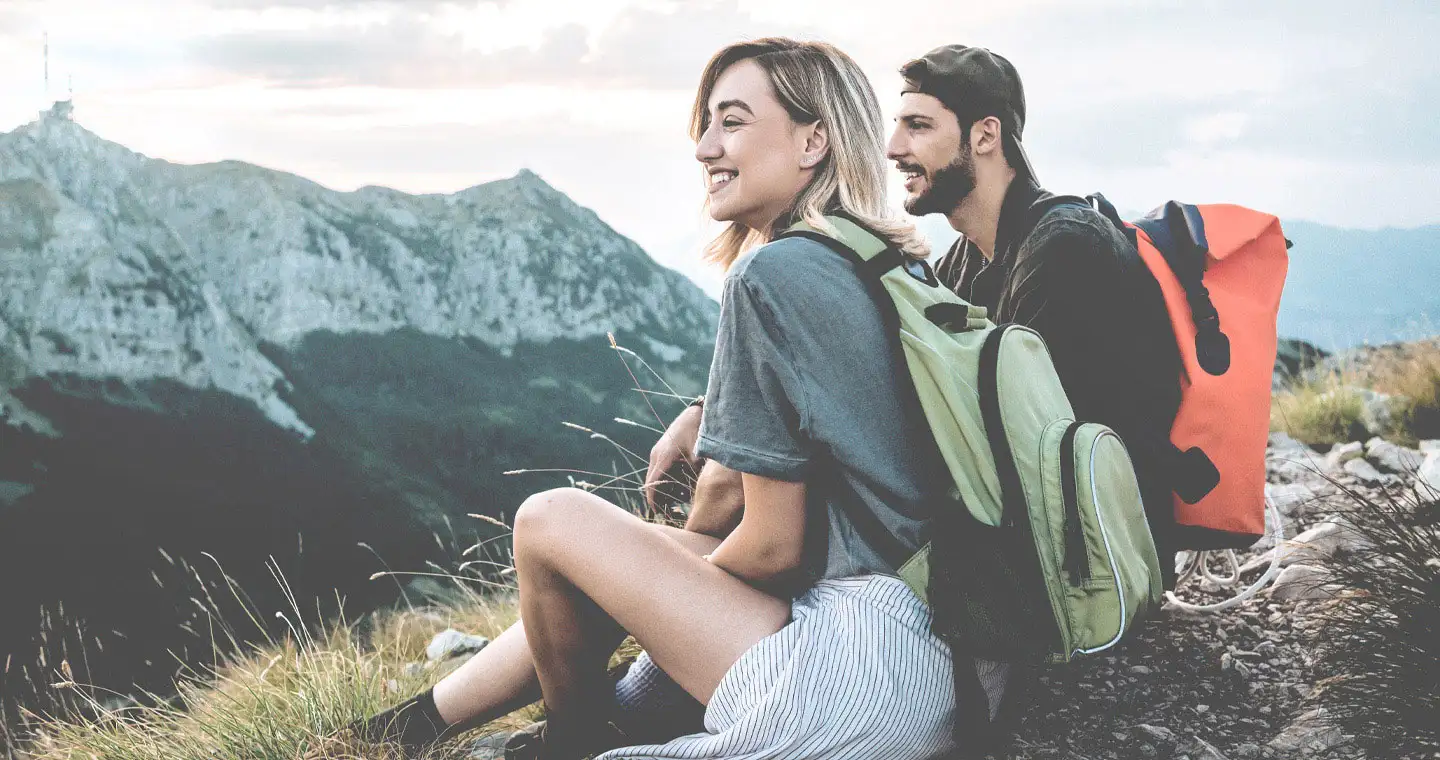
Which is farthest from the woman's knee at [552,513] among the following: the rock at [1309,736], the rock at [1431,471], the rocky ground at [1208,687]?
the rock at [1431,471]

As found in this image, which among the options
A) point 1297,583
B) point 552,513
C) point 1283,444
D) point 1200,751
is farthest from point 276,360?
point 1200,751

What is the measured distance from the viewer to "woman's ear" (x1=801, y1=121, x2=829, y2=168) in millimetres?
2107

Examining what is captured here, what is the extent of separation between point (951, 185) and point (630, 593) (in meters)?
2.08

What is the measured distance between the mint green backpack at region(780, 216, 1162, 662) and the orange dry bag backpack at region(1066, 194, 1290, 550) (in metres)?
0.90

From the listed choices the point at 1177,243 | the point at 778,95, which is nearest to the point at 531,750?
the point at 778,95

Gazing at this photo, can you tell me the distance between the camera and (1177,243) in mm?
2625

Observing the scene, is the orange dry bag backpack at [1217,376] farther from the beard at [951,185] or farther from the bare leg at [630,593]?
the bare leg at [630,593]

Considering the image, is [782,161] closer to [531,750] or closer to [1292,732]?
[531,750]

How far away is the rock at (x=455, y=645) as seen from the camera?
4.41m

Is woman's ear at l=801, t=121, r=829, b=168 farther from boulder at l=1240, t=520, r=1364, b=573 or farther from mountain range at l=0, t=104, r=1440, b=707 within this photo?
mountain range at l=0, t=104, r=1440, b=707

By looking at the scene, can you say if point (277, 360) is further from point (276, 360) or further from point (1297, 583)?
point (1297, 583)

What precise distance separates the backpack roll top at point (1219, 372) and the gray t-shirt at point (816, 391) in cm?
114

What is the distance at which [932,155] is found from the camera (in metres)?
3.30

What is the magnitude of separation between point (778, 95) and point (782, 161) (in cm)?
15
